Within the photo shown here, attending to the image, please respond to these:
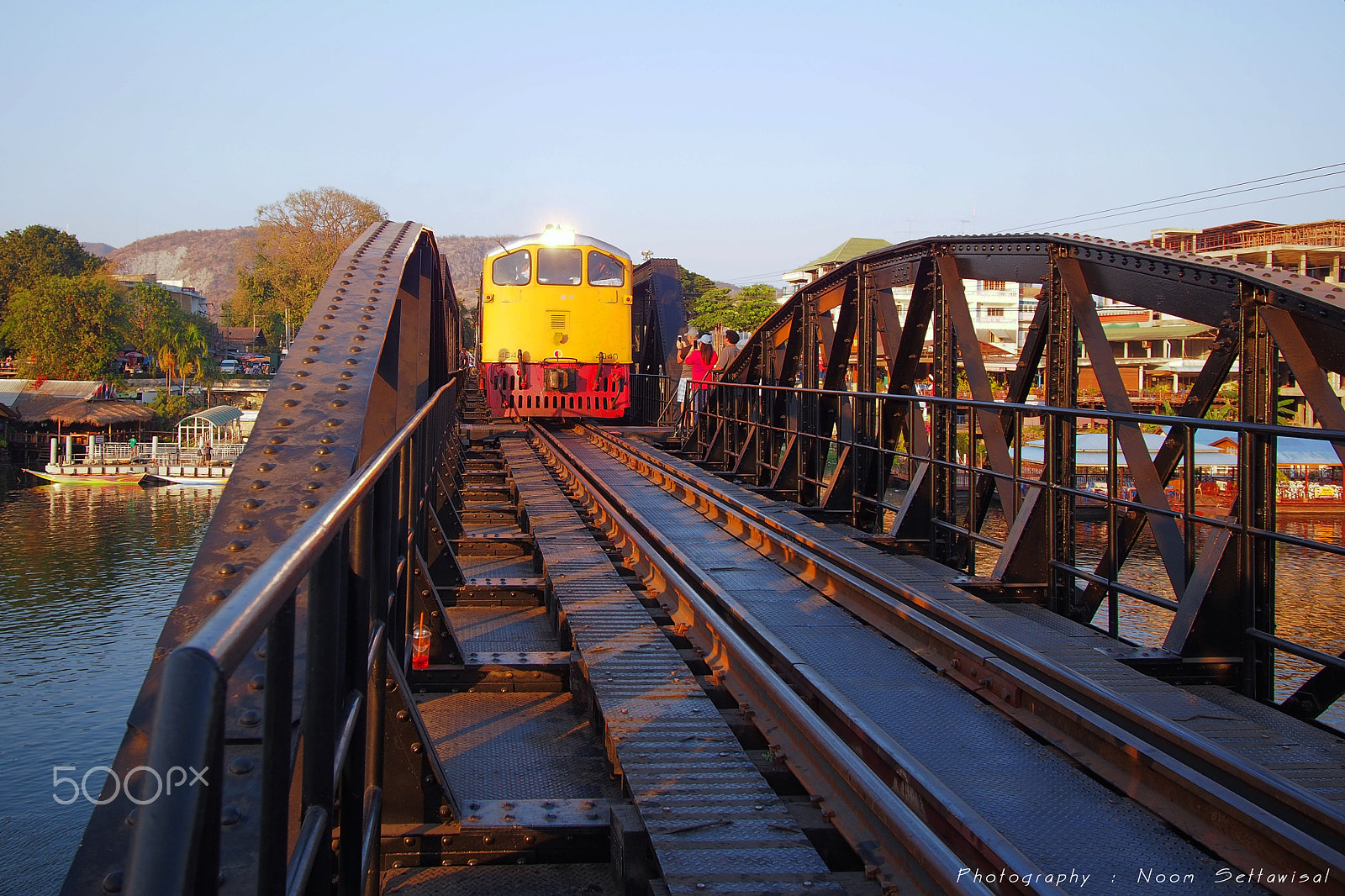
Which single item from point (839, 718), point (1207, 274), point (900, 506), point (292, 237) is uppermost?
point (292, 237)

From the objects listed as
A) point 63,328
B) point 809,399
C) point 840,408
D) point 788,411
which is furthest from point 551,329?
point 63,328

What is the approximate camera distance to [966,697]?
4.56 meters

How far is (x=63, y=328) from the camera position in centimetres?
7419

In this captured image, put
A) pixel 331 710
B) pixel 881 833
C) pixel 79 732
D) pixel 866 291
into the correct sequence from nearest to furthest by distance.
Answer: pixel 331 710 → pixel 881 833 → pixel 866 291 → pixel 79 732

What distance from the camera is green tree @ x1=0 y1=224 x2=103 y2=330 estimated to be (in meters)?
80.2

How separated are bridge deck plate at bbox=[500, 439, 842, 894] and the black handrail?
2.90 ft

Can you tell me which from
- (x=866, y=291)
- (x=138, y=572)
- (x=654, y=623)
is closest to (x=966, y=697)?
(x=654, y=623)

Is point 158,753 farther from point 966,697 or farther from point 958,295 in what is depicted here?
point 958,295

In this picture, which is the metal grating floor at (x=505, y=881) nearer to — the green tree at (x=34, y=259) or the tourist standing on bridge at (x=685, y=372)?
the tourist standing on bridge at (x=685, y=372)

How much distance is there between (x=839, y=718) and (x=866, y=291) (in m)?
5.80

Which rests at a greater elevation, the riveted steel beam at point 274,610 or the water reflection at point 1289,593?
the riveted steel beam at point 274,610

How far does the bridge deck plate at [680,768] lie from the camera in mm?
2881

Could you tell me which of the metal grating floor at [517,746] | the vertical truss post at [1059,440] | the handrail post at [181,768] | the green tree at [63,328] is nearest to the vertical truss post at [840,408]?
the vertical truss post at [1059,440]

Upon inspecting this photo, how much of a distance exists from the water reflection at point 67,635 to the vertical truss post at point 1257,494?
18889mm
